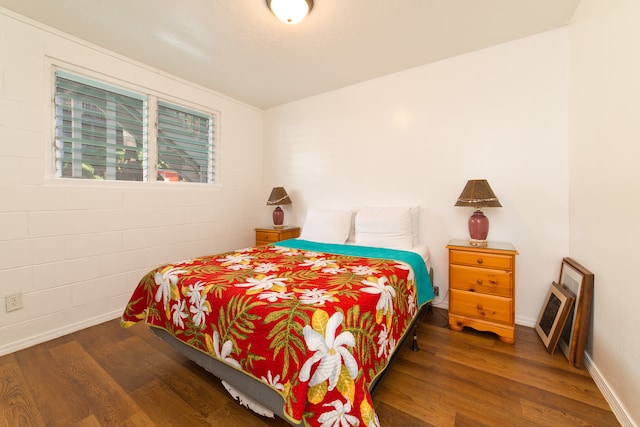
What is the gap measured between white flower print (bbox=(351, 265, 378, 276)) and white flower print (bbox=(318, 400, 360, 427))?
746 mm

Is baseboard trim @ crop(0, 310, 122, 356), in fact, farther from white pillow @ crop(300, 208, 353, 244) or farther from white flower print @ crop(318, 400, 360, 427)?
white flower print @ crop(318, 400, 360, 427)

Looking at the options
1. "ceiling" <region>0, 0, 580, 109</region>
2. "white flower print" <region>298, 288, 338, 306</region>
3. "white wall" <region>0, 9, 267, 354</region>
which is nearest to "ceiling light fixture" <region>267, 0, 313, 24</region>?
"ceiling" <region>0, 0, 580, 109</region>

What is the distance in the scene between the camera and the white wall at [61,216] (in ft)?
6.29

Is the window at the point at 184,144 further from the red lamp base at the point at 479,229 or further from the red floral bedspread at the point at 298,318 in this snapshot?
the red lamp base at the point at 479,229

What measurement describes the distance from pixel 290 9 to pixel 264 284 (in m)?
1.79

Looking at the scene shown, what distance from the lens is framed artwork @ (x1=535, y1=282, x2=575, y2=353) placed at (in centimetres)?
176

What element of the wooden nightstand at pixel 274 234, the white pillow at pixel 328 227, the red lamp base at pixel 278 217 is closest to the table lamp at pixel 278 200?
the red lamp base at pixel 278 217

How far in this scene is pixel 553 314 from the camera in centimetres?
192

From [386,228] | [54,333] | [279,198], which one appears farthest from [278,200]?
[54,333]

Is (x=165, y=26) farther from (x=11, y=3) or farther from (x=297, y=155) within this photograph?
(x=297, y=155)

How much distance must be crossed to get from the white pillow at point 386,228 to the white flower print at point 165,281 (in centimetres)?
164

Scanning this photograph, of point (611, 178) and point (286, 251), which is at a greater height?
point (611, 178)

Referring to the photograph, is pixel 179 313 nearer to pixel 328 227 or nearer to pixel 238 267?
pixel 238 267

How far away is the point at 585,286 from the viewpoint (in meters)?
1.64
